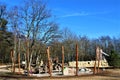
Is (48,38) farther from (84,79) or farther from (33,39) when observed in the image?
(84,79)

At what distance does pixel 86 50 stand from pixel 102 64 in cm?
5740

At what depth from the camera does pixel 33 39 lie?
2110 inches

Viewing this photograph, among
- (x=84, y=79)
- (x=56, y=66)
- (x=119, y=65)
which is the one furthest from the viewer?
(x=119, y=65)

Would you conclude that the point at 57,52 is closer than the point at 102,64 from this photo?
No

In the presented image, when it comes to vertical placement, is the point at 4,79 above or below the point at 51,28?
below

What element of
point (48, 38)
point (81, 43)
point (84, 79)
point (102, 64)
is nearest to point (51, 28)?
point (48, 38)

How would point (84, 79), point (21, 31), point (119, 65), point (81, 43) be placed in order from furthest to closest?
1. point (81, 43)
2. point (21, 31)
3. point (119, 65)
4. point (84, 79)

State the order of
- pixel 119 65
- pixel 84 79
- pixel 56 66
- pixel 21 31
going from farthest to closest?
1. pixel 21 31
2. pixel 119 65
3. pixel 56 66
4. pixel 84 79

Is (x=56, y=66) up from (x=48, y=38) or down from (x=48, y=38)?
down

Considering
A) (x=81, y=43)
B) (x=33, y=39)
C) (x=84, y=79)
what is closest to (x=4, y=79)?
(x=84, y=79)

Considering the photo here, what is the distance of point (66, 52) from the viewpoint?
85250mm

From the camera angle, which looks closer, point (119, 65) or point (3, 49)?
point (119, 65)

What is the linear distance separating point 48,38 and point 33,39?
3579 mm

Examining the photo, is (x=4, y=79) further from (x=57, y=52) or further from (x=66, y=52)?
(x=66, y=52)
